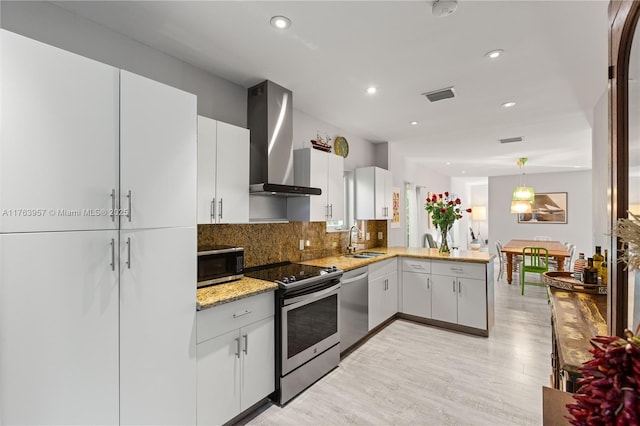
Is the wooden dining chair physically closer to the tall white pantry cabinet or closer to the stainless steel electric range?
the stainless steel electric range

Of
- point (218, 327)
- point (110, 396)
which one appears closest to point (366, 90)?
point (218, 327)

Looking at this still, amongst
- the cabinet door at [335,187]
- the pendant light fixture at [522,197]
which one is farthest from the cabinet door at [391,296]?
the pendant light fixture at [522,197]

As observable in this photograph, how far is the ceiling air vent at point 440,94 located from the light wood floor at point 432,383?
2729mm

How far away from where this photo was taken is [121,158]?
5.17ft

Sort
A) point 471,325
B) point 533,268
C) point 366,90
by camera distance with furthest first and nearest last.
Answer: point 533,268 → point 471,325 → point 366,90

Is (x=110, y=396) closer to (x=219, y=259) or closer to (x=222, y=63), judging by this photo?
(x=219, y=259)

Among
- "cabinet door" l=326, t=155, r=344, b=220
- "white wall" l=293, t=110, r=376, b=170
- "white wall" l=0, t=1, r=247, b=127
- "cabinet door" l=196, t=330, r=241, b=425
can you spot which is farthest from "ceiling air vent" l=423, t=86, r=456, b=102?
"cabinet door" l=196, t=330, r=241, b=425

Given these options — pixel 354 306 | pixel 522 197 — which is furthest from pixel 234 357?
pixel 522 197

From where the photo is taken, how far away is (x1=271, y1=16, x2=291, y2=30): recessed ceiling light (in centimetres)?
191

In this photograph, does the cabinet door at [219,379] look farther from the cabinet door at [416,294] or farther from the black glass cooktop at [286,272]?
the cabinet door at [416,294]

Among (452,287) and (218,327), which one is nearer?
(218,327)

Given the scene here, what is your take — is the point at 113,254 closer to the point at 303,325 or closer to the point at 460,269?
the point at 303,325

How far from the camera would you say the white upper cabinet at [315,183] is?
3.20m

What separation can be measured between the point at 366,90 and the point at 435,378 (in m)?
2.83
